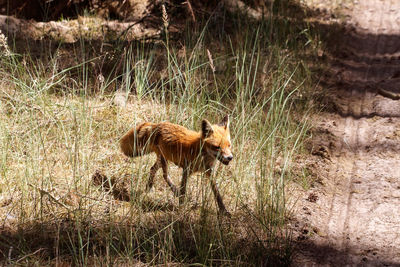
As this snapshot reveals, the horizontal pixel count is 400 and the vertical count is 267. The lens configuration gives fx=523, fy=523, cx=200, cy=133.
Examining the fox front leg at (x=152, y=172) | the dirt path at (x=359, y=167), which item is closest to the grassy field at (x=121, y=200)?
the fox front leg at (x=152, y=172)

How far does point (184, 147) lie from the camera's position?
4480 millimetres

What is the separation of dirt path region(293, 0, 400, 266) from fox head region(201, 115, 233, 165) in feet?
3.19

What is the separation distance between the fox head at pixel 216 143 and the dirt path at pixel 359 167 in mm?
973

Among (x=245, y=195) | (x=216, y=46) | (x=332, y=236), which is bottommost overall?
(x=332, y=236)

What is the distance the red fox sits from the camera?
4293 mm

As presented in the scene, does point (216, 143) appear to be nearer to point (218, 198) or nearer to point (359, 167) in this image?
point (218, 198)

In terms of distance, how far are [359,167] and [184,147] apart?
88.0 inches

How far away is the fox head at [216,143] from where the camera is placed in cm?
426

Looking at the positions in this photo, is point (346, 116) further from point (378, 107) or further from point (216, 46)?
point (216, 46)

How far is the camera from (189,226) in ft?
13.6

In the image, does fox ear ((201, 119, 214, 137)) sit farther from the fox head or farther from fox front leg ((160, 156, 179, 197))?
fox front leg ((160, 156, 179, 197))

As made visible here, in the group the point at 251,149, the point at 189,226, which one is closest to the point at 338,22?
the point at 251,149

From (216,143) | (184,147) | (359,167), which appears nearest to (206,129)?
(216,143)

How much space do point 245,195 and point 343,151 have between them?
1936 millimetres
